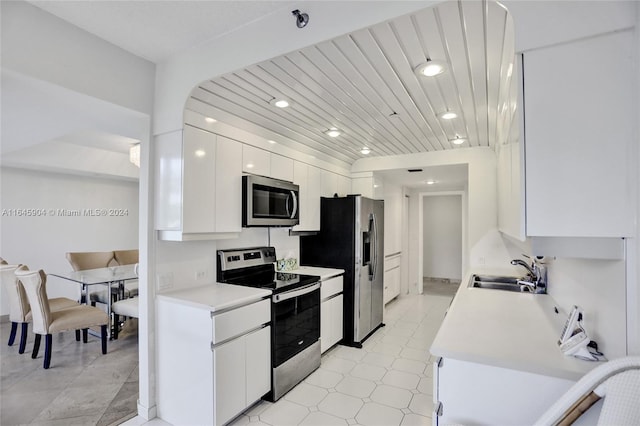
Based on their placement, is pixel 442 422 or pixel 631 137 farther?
pixel 442 422

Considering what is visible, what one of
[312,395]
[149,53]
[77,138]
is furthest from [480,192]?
[77,138]

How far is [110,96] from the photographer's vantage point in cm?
204

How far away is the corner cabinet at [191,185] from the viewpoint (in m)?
2.27

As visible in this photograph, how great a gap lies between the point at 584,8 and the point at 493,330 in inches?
58.4

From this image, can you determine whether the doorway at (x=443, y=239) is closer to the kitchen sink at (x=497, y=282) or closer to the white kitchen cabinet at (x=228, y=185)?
the kitchen sink at (x=497, y=282)

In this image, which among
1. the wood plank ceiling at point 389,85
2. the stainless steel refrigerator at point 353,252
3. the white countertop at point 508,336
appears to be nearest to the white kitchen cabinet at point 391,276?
the stainless steel refrigerator at point 353,252

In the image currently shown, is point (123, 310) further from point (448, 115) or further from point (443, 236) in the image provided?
point (443, 236)

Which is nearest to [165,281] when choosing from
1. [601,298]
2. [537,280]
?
[601,298]

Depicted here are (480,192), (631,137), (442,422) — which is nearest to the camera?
(631,137)

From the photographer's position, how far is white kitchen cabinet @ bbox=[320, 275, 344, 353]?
3.36 metres

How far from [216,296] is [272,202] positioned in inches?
43.5

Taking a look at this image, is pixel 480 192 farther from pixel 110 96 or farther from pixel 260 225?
pixel 110 96

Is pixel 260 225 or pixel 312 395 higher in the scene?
pixel 260 225

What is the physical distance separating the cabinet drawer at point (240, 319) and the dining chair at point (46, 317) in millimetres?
2160
